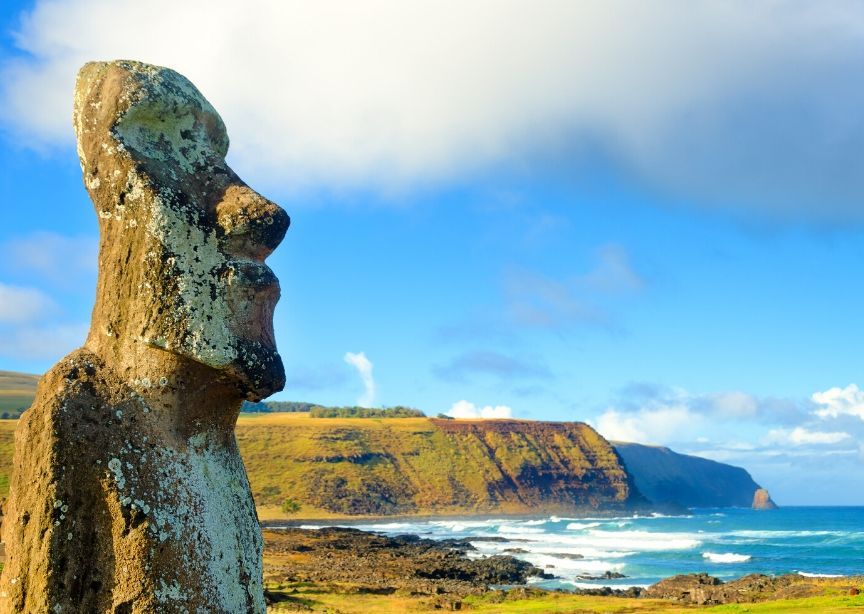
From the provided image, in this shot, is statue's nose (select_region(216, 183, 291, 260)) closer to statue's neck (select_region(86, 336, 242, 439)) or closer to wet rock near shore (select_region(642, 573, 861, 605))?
statue's neck (select_region(86, 336, 242, 439))

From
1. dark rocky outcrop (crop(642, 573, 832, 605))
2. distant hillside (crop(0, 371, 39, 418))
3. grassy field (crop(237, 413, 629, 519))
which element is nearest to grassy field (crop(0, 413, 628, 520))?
grassy field (crop(237, 413, 629, 519))

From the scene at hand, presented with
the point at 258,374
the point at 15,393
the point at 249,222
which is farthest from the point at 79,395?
the point at 15,393

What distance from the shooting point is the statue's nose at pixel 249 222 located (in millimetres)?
4262

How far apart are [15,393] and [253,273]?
14645 centimetres

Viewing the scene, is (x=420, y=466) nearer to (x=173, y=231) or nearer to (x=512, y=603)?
(x=512, y=603)

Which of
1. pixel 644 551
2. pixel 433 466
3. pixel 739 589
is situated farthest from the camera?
pixel 433 466

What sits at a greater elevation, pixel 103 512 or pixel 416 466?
pixel 416 466

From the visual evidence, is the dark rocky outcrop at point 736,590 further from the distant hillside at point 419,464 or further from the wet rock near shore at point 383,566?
the distant hillside at point 419,464

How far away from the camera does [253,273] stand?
4.26 meters

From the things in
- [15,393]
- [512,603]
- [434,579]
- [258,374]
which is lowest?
[434,579]

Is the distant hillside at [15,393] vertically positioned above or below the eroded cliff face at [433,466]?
above

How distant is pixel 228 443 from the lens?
4418 millimetres

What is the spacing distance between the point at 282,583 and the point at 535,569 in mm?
15861

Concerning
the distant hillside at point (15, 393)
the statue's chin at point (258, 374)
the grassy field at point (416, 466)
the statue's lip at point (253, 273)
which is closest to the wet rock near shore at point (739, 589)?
the statue's chin at point (258, 374)
